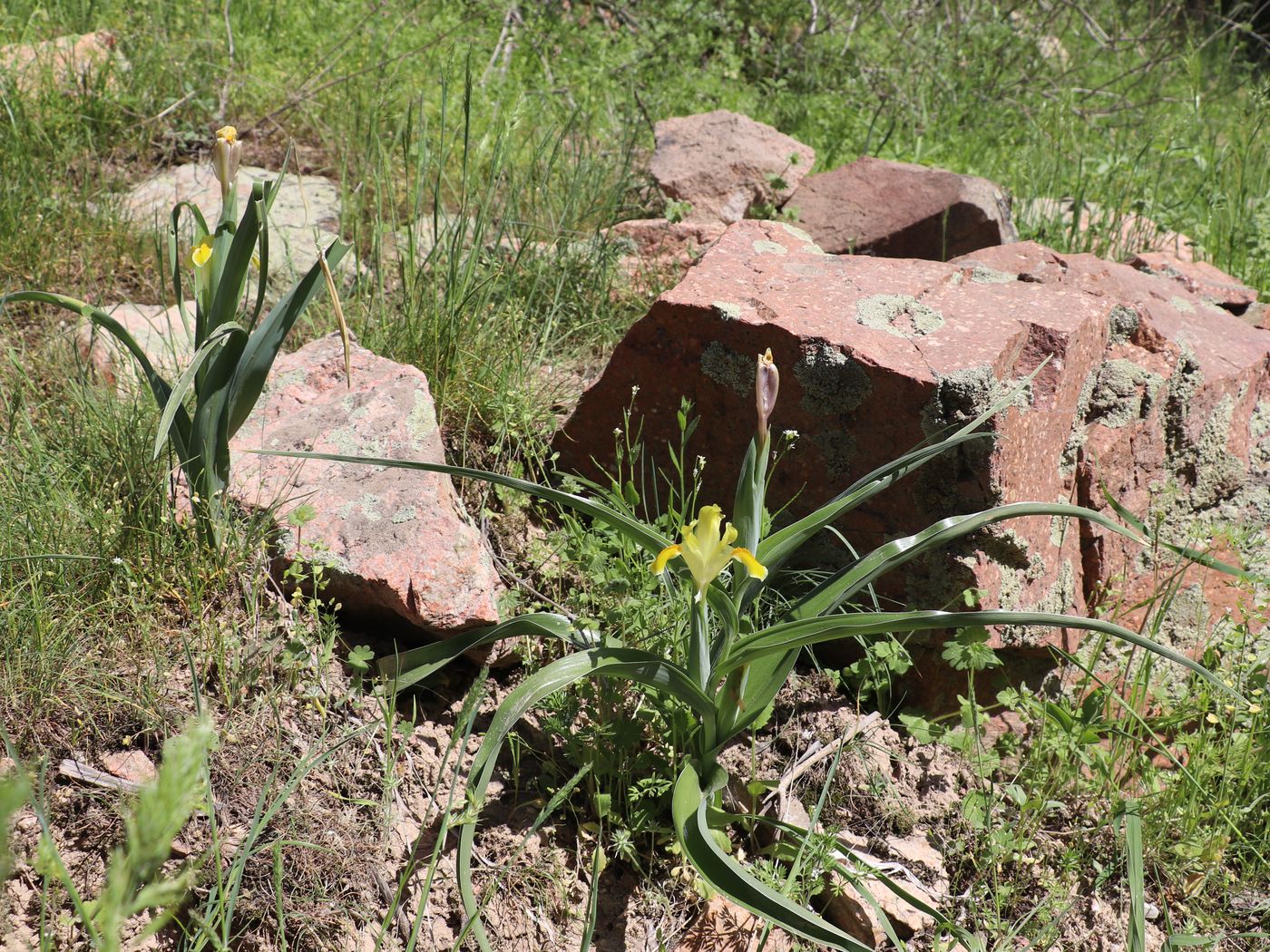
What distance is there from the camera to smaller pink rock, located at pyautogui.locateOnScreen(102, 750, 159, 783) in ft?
5.60

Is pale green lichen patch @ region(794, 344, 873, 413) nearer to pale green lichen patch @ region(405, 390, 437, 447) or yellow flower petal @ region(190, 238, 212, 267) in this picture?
pale green lichen patch @ region(405, 390, 437, 447)

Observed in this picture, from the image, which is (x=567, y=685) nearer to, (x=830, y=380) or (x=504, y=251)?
(x=830, y=380)


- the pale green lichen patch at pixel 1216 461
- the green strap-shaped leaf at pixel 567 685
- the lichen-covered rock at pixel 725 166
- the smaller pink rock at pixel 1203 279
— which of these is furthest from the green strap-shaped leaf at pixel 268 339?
the smaller pink rock at pixel 1203 279

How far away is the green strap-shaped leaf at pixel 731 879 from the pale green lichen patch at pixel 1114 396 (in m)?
1.24

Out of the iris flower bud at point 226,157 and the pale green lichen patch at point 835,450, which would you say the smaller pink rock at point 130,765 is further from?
the pale green lichen patch at point 835,450

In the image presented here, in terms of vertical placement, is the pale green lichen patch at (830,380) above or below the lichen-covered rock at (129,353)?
above

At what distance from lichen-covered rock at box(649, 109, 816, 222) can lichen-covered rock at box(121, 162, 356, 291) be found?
1.14 m

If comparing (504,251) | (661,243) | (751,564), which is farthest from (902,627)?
(661,243)

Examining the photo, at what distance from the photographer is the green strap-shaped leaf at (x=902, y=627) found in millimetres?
1457

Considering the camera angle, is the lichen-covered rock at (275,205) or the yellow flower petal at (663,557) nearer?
the yellow flower petal at (663,557)

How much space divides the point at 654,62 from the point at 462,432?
2838mm

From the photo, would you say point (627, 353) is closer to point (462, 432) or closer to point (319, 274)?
point (462, 432)

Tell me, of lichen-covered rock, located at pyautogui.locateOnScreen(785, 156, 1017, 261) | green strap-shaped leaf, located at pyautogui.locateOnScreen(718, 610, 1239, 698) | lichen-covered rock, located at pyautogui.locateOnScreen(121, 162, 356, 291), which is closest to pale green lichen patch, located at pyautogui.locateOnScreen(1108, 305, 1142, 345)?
lichen-covered rock, located at pyautogui.locateOnScreen(785, 156, 1017, 261)

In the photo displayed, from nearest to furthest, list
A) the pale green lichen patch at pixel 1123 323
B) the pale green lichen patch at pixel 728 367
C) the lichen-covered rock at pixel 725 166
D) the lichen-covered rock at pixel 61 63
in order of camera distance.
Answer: the pale green lichen patch at pixel 728 367, the pale green lichen patch at pixel 1123 323, the lichen-covered rock at pixel 61 63, the lichen-covered rock at pixel 725 166
